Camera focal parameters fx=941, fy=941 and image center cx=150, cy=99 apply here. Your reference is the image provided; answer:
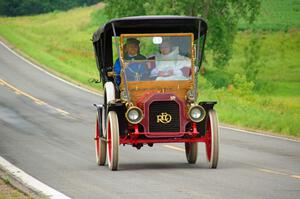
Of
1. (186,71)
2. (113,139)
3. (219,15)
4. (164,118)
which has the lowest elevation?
(219,15)

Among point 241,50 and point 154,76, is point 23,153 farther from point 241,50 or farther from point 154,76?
point 241,50

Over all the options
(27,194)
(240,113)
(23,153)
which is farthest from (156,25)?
(240,113)

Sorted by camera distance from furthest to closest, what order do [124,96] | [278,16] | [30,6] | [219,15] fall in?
[30,6]
[278,16]
[219,15]
[124,96]

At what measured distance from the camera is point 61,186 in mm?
13023

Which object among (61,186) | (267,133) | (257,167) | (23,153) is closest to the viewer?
(61,186)

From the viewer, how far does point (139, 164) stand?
17156mm

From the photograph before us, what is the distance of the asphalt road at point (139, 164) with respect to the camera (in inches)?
488

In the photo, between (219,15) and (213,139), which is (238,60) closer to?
(219,15)

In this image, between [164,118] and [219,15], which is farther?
[219,15]

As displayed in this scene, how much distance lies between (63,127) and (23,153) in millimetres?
8458

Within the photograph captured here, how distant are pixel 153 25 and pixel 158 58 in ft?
1.97

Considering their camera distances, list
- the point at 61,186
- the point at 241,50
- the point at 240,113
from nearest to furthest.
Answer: the point at 61,186, the point at 240,113, the point at 241,50

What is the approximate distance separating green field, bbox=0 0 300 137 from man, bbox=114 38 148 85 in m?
9.84

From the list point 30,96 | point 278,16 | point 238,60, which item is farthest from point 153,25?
point 278,16
